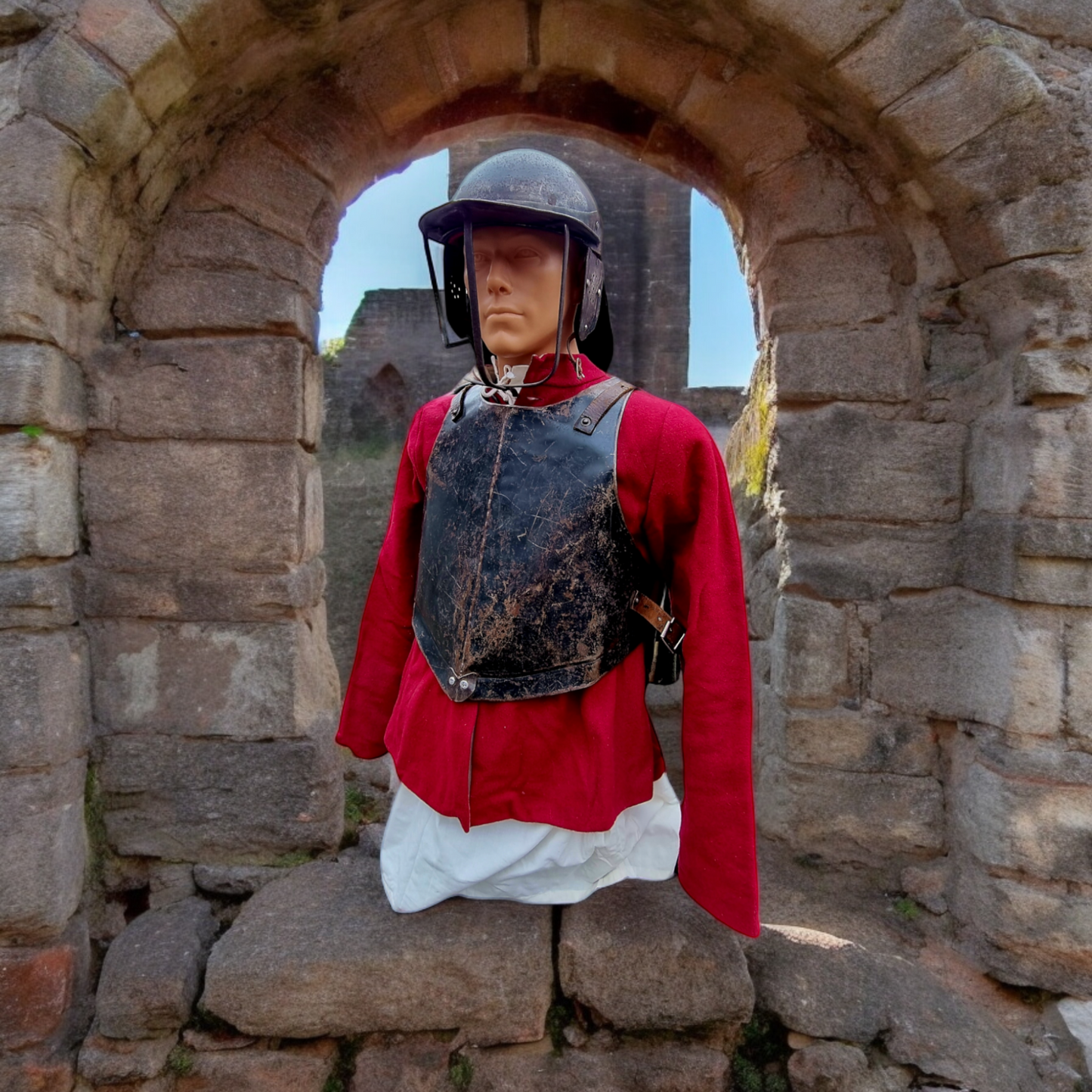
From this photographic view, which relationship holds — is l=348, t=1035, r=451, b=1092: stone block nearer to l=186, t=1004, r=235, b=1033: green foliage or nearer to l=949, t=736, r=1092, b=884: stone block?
l=186, t=1004, r=235, b=1033: green foliage

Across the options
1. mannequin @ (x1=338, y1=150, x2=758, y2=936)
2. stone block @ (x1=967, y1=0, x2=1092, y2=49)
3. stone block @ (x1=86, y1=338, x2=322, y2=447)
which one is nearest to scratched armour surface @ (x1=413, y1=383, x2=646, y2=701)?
mannequin @ (x1=338, y1=150, x2=758, y2=936)

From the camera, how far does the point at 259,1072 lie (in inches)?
61.3

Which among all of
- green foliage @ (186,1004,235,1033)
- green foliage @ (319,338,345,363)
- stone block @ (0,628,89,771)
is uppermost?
green foliage @ (319,338,345,363)

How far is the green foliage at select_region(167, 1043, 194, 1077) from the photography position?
1578 mm

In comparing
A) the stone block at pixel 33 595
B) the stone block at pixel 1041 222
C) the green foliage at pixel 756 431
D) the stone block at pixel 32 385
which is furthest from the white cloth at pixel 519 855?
the stone block at pixel 1041 222

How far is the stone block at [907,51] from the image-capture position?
1611 mm

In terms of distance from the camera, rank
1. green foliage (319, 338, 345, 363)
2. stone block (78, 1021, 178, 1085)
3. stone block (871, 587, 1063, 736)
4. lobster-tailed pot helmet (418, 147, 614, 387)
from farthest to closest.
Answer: green foliage (319, 338, 345, 363), stone block (871, 587, 1063, 736), stone block (78, 1021, 178, 1085), lobster-tailed pot helmet (418, 147, 614, 387)

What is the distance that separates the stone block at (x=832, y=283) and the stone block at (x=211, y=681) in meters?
1.59

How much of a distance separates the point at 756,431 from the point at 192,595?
1694 millimetres

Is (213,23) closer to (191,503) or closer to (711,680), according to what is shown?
(191,503)

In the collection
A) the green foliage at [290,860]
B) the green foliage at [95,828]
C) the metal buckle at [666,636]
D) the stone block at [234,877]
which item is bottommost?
the stone block at [234,877]

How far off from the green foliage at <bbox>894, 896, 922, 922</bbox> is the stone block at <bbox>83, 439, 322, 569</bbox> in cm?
182

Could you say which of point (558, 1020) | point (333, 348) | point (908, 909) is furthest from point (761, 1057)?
point (333, 348)

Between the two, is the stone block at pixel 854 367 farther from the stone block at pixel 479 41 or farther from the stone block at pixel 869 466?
the stone block at pixel 479 41
